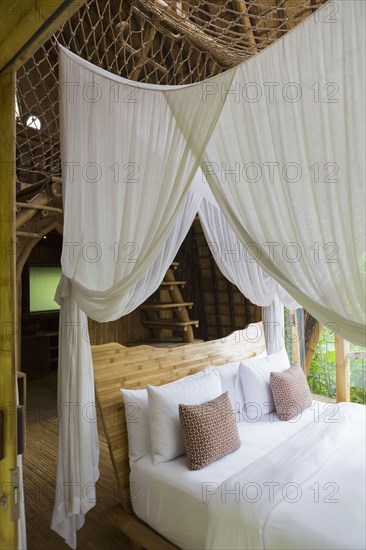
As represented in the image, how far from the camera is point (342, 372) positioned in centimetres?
424

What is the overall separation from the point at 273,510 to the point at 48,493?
204cm

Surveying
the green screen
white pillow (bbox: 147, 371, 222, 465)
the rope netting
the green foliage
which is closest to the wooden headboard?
white pillow (bbox: 147, 371, 222, 465)

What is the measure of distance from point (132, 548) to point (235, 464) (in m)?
0.83

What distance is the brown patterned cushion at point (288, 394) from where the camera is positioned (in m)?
2.93

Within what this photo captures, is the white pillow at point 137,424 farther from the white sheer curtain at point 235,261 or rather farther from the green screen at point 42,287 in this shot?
the green screen at point 42,287

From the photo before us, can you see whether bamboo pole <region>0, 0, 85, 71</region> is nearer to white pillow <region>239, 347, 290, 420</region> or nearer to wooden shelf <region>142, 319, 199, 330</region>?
white pillow <region>239, 347, 290, 420</region>

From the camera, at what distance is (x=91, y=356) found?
231cm

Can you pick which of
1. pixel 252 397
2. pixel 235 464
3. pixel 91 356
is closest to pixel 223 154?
pixel 91 356

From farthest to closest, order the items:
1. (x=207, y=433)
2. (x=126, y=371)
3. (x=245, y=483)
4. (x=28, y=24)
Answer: (x=126, y=371) → (x=207, y=433) → (x=245, y=483) → (x=28, y=24)

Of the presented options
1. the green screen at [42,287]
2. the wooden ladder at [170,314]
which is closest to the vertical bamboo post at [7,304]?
the wooden ladder at [170,314]

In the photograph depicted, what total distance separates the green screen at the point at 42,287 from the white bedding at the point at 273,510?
525 cm

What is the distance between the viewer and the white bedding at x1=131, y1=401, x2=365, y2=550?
1.57 m

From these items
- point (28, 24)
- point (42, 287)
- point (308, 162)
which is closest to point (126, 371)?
point (308, 162)

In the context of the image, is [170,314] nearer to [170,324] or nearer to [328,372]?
[170,324]
